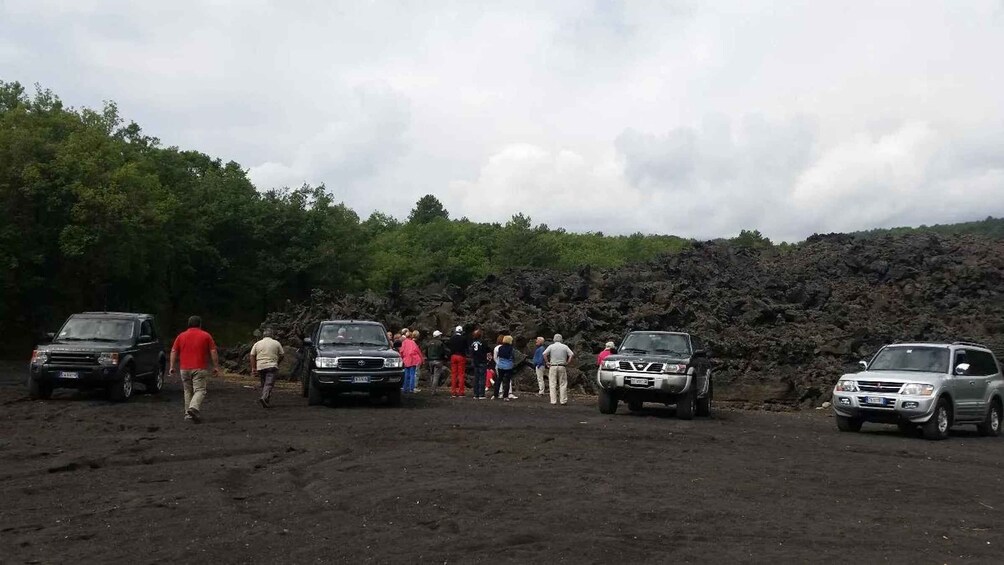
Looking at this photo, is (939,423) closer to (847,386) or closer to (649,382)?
(847,386)

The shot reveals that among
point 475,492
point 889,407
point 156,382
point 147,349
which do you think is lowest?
point 475,492

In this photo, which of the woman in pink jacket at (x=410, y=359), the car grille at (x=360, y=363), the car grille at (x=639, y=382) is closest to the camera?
the car grille at (x=639, y=382)

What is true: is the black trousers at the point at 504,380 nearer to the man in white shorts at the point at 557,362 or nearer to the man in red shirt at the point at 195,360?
the man in white shorts at the point at 557,362

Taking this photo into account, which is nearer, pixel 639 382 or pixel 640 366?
pixel 639 382

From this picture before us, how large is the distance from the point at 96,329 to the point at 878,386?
16.7 meters

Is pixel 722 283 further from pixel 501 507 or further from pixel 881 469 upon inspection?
pixel 501 507

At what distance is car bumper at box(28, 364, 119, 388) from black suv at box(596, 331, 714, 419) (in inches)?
419

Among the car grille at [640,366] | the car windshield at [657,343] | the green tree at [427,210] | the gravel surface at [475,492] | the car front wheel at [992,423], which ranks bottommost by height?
the gravel surface at [475,492]

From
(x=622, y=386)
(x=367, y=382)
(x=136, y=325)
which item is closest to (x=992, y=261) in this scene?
(x=622, y=386)

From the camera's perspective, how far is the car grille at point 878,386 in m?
18.1

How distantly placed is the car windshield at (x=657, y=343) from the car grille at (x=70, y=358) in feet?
37.7

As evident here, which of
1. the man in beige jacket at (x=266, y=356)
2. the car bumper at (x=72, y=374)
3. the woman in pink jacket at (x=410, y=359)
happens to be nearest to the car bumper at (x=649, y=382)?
the man in beige jacket at (x=266, y=356)

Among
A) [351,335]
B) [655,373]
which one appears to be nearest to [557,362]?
[655,373]

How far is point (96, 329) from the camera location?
2206 centimetres
